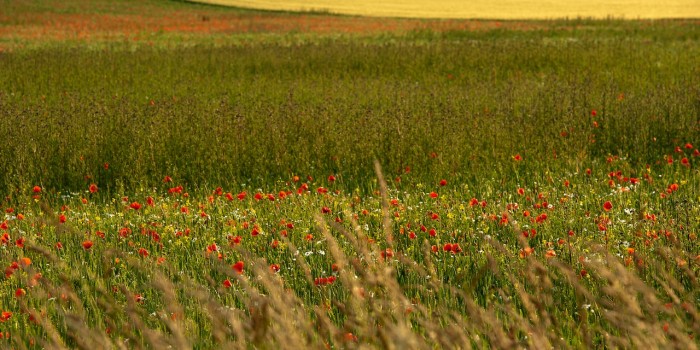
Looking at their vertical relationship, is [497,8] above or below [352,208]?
above

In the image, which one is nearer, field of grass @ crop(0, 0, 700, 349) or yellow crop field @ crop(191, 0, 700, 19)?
field of grass @ crop(0, 0, 700, 349)

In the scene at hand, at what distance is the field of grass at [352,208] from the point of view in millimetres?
2857

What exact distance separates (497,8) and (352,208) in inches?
1588

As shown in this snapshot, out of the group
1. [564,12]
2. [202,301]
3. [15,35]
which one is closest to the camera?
[202,301]

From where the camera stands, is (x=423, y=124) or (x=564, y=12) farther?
(x=564, y=12)

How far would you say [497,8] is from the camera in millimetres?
44344

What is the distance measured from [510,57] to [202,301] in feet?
43.4

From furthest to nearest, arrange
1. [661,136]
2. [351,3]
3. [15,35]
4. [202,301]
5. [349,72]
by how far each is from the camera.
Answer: [351,3]
[15,35]
[349,72]
[661,136]
[202,301]

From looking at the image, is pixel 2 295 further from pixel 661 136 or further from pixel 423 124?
Answer: pixel 661 136

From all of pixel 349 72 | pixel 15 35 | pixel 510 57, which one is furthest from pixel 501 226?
pixel 15 35

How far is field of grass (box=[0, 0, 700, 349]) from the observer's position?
286 centimetres

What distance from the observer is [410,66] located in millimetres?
15570

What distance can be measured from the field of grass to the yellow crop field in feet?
81.9

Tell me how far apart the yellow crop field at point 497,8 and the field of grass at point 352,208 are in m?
25.0
